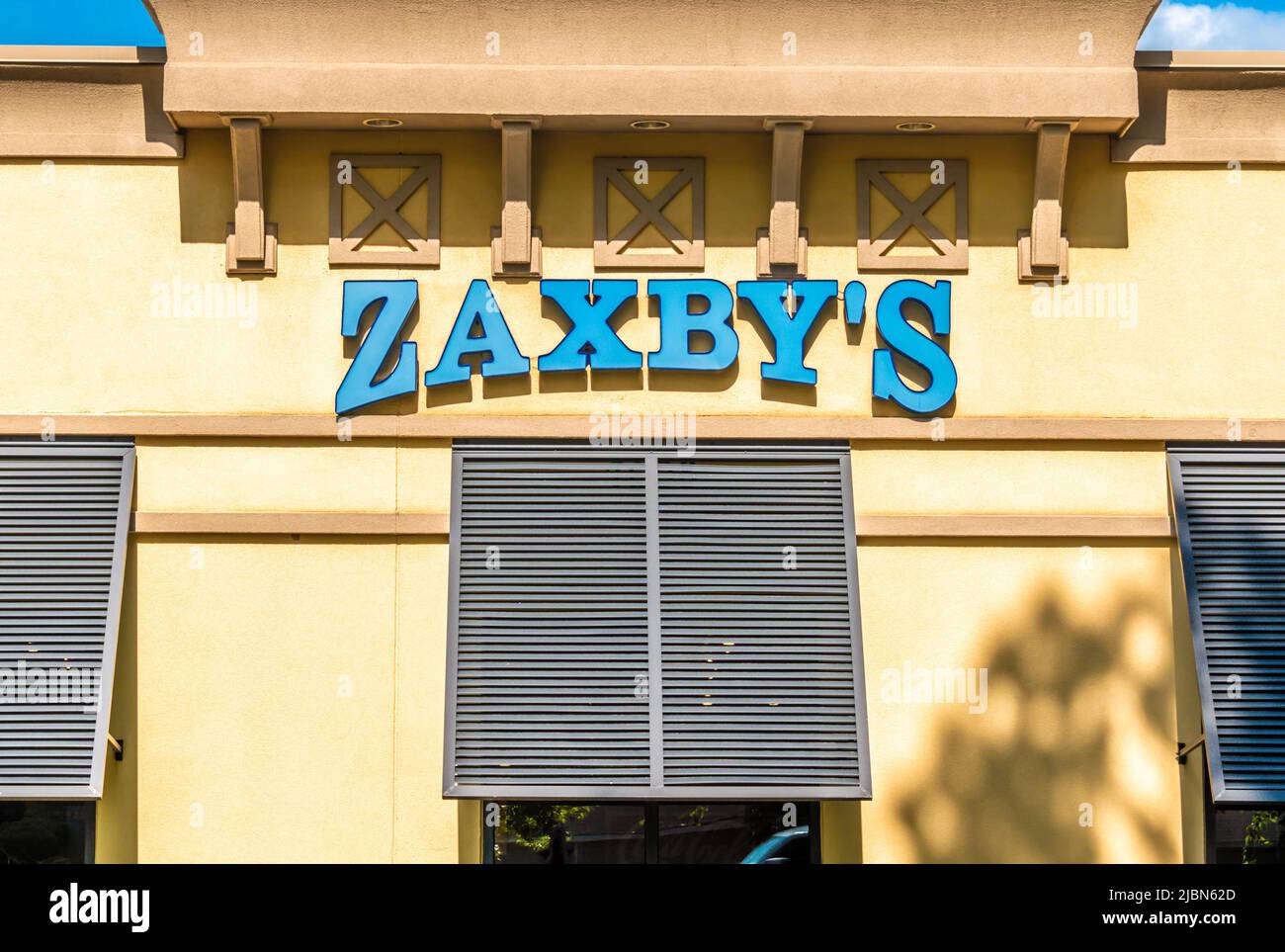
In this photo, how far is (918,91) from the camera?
1310 centimetres

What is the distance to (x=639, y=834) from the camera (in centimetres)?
1287

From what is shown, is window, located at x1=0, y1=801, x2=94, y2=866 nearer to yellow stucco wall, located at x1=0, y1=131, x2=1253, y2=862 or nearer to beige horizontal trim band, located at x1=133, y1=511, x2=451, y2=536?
yellow stucco wall, located at x1=0, y1=131, x2=1253, y2=862

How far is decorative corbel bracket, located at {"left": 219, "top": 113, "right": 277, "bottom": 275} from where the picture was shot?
13297 mm

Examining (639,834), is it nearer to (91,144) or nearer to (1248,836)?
(1248,836)

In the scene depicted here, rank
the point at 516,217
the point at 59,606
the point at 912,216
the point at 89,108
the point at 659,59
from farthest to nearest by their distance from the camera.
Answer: the point at 912,216 < the point at 89,108 < the point at 516,217 < the point at 659,59 < the point at 59,606

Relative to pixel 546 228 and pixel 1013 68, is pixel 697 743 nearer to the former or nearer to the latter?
pixel 546 228

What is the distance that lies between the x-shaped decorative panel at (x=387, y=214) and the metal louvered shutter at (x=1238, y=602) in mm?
6205

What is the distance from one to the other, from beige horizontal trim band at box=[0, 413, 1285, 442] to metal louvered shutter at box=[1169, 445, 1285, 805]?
254 millimetres

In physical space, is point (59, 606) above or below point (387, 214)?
below

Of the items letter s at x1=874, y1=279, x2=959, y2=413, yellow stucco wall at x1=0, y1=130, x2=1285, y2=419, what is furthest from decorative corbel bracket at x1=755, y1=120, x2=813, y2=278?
letter s at x1=874, y1=279, x2=959, y2=413

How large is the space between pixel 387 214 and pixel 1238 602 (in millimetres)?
7334

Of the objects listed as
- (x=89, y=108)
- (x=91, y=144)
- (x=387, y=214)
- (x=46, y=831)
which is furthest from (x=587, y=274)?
(x=46, y=831)
